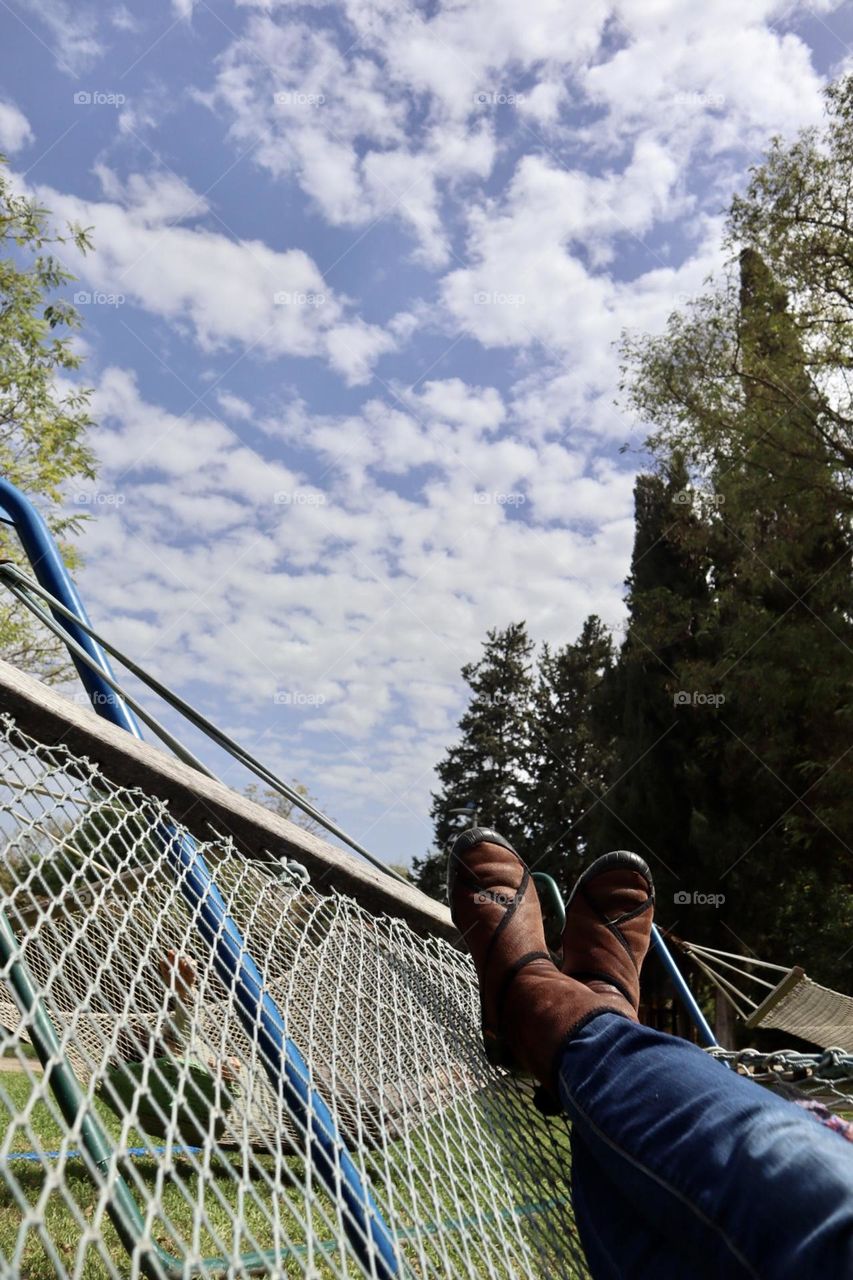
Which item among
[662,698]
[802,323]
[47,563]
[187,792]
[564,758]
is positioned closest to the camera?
[187,792]

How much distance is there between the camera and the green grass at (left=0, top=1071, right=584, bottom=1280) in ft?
1.88

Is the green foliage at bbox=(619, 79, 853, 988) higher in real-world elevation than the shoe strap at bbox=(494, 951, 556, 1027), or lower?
higher

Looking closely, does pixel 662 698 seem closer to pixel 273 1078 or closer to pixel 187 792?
pixel 187 792

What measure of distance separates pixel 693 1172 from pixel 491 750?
20.8 metres

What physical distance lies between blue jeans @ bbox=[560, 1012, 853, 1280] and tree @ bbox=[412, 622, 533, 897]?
18183mm

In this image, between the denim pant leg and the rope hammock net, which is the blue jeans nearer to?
the denim pant leg

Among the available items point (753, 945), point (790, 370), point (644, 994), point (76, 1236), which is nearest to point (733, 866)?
point (753, 945)

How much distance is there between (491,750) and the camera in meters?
21.4

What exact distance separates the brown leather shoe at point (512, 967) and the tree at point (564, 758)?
1402cm

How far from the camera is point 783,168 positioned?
9.17m

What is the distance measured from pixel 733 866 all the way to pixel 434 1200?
10614 mm

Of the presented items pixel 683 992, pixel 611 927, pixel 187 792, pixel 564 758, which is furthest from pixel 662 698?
pixel 187 792

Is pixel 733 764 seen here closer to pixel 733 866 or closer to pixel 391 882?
pixel 733 866

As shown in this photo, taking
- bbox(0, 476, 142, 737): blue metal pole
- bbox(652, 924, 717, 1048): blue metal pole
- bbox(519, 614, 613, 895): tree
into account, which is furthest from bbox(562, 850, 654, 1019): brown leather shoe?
bbox(519, 614, 613, 895): tree
